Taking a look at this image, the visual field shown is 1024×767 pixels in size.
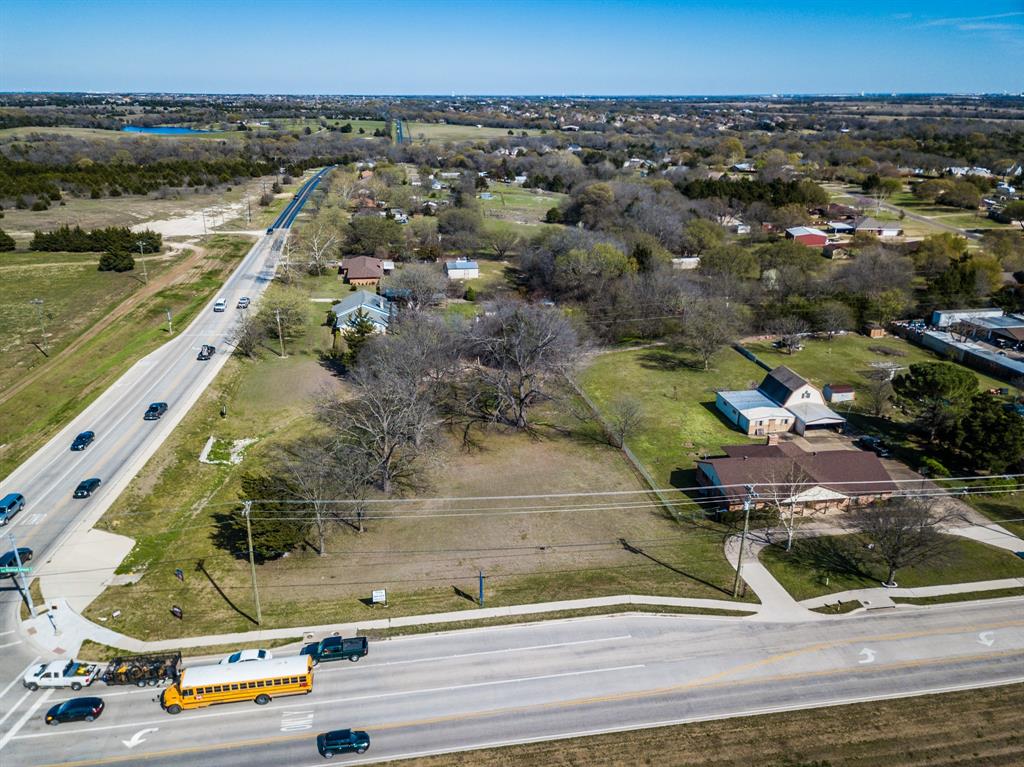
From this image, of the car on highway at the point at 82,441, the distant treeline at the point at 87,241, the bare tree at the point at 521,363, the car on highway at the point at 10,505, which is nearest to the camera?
the car on highway at the point at 10,505

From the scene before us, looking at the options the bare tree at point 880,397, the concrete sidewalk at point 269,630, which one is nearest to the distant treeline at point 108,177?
the concrete sidewalk at point 269,630

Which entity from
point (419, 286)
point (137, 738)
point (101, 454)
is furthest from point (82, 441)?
point (419, 286)

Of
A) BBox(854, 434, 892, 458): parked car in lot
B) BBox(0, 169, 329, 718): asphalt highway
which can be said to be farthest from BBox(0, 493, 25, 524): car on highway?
BBox(854, 434, 892, 458): parked car in lot

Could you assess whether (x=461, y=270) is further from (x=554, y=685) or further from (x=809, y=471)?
(x=554, y=685)

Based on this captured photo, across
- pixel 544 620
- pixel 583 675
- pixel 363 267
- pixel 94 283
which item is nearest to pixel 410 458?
pixel 544 620

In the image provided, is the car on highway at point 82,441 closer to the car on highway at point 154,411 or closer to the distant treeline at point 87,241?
the car on highway at point 154,411

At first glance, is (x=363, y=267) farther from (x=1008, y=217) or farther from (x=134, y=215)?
(x=1008, y=217)
